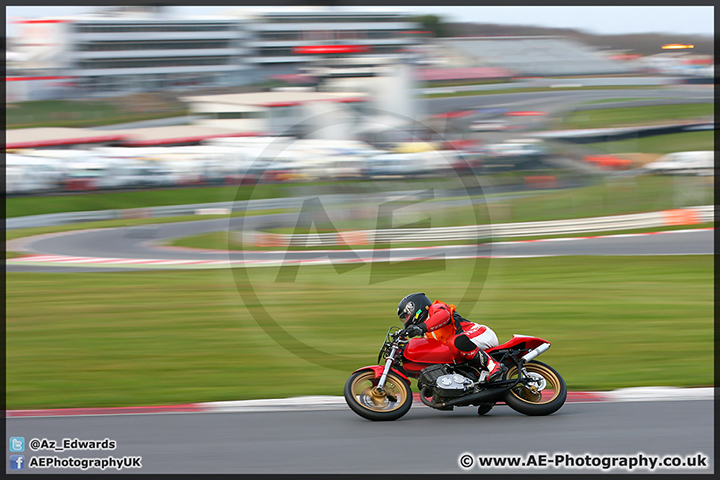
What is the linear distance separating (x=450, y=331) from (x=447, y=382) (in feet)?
1.48

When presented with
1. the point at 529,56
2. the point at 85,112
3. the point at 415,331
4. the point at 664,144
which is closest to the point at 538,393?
the point at 415,331

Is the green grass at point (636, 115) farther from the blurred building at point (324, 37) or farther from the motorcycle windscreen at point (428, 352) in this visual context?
the motorcycle windscreen at point (428, 352)

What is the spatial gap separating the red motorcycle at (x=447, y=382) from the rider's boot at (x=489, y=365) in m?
0.04

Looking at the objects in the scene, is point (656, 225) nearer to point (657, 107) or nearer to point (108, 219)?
point (108, 219)

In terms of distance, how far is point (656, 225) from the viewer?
2084 cm

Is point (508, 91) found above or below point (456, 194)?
above

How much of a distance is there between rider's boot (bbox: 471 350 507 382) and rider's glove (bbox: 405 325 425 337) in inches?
20.1

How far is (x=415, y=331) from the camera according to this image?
5.83m

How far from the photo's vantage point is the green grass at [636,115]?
39500mm

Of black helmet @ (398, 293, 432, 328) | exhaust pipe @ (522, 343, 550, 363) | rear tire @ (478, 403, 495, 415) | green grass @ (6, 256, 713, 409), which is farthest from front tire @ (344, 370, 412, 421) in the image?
green grass @ (6, 256, 713, 409)

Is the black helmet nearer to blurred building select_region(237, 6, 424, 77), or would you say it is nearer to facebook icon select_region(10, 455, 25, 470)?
facebook icon select_region(10, 455, 25, 470)

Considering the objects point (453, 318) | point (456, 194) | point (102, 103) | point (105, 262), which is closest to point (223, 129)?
point (102, 103)

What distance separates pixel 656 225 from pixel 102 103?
36516mm

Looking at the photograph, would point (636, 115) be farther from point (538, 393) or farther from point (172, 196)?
point (538, 393)
